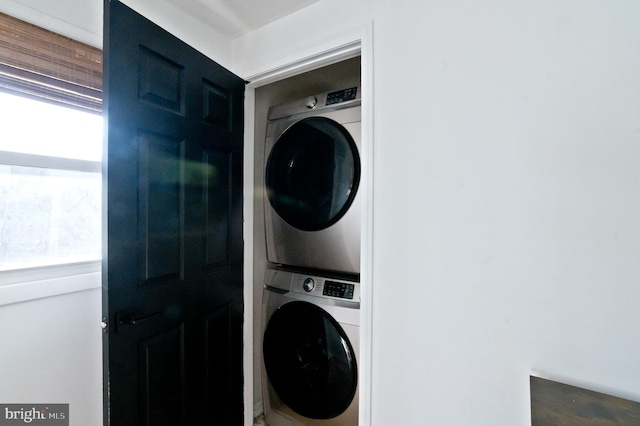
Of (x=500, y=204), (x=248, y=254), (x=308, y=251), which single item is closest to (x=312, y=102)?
(x=308, y=251)

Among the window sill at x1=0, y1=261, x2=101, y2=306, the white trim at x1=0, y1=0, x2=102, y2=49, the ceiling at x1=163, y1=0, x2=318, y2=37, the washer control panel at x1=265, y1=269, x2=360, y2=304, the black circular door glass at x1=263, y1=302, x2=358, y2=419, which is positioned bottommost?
the black circular door glass at x1=263, y1=302, x2=358, y2=419

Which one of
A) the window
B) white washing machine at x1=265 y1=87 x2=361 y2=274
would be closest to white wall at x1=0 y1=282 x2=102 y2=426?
the window

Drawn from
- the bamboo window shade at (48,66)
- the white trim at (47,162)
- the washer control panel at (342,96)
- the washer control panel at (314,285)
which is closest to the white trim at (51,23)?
the bamboo window shade at (48,66)

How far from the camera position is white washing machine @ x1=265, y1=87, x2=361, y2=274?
1.41 m

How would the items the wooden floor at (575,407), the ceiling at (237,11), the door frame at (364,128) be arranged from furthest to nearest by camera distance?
the ceiling at (237,11) < the door frame at (364,128) < the wooden floor at (575,407)

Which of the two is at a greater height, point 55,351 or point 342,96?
point 342,96

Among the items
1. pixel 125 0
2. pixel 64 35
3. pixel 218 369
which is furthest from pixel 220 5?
pixel 218 369

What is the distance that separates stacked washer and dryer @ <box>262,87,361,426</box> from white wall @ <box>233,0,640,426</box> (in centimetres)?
29

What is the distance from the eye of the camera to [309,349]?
1554mm

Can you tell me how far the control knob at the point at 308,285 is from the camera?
152 centimetres

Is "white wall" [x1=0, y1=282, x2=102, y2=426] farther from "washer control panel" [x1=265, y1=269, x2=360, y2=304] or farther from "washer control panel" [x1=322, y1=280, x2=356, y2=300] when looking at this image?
"washer control panel" [x1=322, y1=280, x2=356, y2=300]

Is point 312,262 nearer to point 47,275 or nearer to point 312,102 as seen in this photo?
point 312,102

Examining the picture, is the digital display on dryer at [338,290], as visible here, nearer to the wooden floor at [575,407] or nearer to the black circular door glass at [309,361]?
the black circular door glass at [309,361]

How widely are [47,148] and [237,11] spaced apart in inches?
43.0
